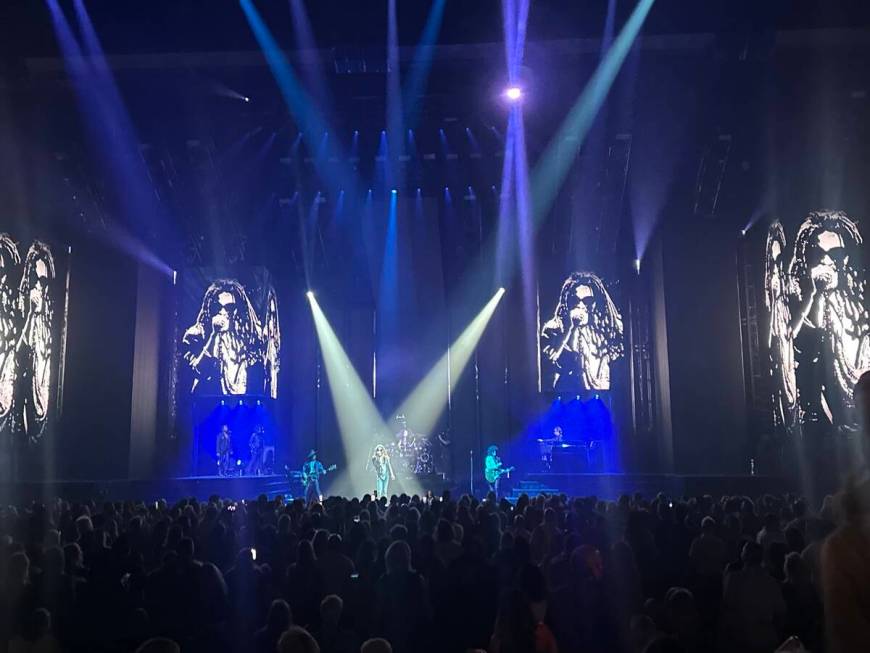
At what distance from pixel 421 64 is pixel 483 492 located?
474 inches

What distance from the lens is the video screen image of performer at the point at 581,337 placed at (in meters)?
22.7

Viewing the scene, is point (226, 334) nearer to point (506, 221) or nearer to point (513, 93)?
point (506, 221)

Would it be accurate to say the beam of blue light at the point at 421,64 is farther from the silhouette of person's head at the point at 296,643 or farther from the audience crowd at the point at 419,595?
the silhouette of person's head at the point at 296,643

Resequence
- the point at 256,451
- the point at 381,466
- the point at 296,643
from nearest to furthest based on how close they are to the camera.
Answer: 1. the point at 296,643
2. the point at 381,466
3. the point at 256,451

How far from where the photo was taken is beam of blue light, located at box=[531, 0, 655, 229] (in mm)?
17094

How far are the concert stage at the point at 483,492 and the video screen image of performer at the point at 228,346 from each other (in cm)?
295

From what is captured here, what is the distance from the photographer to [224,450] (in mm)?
22406

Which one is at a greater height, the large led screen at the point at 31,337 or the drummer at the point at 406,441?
the large led screen at the point at 31,337

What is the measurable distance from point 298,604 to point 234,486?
14.5 metres

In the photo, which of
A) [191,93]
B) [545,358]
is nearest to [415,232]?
[545,358]

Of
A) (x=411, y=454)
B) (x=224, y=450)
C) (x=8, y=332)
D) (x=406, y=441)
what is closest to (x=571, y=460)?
(x=411, y=454)

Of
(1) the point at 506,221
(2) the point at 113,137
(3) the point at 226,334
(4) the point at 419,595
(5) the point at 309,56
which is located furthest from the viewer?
(1) the point at 506,221

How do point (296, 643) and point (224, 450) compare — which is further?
point (224, 450)

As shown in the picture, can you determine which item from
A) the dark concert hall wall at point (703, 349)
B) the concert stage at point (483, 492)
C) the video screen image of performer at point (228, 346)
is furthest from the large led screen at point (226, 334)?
the dark concert hall wall at point (703, 349)
